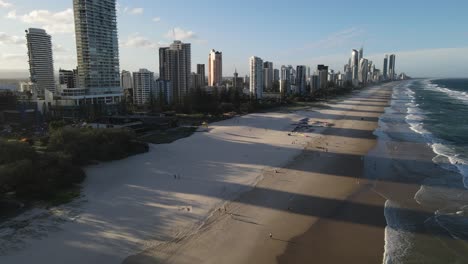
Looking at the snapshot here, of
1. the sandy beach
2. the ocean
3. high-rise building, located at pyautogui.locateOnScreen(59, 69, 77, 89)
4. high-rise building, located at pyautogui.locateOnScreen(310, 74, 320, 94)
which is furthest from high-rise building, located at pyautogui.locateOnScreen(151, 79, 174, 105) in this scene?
high-rise building, located at pyautogui.locateOnScreen(310, 74, 320, 94)

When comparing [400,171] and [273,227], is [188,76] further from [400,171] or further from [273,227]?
[273,227]

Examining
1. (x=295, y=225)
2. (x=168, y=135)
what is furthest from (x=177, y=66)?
(x=295, y=225)

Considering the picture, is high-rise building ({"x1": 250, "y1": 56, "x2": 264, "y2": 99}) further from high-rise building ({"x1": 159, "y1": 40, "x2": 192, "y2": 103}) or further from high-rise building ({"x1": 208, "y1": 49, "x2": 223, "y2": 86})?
high-rise building ({"x1": 208, "y1": 49, "x2": 223, "y2": 86})

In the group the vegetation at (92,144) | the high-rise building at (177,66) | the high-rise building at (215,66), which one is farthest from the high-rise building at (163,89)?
the high-rise building at (215,66)

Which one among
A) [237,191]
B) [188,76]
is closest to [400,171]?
[237,191]

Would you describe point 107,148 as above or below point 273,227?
above

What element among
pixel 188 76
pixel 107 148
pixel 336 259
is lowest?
pixel 336 259

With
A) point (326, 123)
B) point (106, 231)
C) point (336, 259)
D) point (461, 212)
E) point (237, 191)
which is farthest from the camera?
point (326, 123)

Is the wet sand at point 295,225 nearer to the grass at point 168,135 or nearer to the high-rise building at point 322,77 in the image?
the grass at point 168,135
